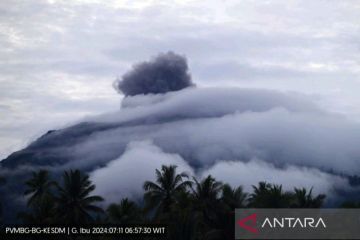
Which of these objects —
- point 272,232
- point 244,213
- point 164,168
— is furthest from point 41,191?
point 272,232

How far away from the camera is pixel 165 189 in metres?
69.6

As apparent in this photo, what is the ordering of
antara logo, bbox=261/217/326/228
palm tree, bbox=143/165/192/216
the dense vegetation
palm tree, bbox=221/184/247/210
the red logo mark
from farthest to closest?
palm tree, bbox=143/165/192/216
palm tree, bbox=221/184/247/210
the dense vegetation
the red logo mark
antara logo, bbox=261/217/326/228

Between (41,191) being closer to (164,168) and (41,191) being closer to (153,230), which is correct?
(164,168)

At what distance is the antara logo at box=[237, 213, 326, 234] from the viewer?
48669 mm

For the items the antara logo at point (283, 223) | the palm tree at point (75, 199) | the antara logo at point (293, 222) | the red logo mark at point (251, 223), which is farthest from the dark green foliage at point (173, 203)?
the antara logo at point (293, 222)

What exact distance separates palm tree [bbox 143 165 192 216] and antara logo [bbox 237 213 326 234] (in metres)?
16.7

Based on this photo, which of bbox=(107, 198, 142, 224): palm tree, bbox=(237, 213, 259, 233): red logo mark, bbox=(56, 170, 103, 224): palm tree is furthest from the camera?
bbox=(56, 170, 103, 224): palm tree

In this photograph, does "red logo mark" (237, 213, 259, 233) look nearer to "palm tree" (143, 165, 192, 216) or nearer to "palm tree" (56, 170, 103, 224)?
"palm tree" (143, 165, 192, 216)

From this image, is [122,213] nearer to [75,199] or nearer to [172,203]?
[172,203]

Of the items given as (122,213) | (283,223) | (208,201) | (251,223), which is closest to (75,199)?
(122,213)

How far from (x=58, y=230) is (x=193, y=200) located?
1787 centimetres

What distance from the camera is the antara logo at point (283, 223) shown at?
48669 mm

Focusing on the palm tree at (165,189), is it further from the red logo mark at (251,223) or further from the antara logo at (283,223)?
the antara logo at (283,223)

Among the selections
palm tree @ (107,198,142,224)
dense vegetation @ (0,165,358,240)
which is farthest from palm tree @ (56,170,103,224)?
palm tree @ (107,198,142,224)
